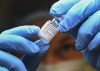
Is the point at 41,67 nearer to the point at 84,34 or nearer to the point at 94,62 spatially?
the point at 94,62

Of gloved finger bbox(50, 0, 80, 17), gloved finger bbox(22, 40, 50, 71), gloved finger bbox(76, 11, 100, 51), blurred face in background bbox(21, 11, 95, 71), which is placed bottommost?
blurred face in background bbox(21, 11, 95, 71)

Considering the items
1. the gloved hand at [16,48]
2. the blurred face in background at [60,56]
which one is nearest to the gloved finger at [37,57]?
the gloved hand at [16,48]

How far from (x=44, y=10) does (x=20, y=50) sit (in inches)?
46.1

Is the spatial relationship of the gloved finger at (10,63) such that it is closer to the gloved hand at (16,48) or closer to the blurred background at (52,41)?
the gloved hand at (16,48)

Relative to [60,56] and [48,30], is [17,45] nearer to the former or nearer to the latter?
[48,30]

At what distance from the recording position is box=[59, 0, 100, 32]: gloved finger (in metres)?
1.04

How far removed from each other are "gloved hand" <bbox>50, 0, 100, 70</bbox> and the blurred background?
110 centimetres

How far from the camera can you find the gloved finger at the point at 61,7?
106 cm

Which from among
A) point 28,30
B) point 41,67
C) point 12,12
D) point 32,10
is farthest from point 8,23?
point 28,30

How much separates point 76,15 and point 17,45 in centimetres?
25

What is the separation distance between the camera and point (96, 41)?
1027 millimetres

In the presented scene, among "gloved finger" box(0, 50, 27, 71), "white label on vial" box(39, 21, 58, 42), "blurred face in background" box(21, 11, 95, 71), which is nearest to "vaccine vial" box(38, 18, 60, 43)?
"white label on vial" box(39, 21, 58, 42)

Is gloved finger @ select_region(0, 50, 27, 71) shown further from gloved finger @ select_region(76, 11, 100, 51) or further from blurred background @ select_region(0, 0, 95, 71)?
blurred background @ select_region(0, 0, 95, 71)

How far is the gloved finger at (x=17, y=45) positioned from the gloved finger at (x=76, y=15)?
5.4 inches
